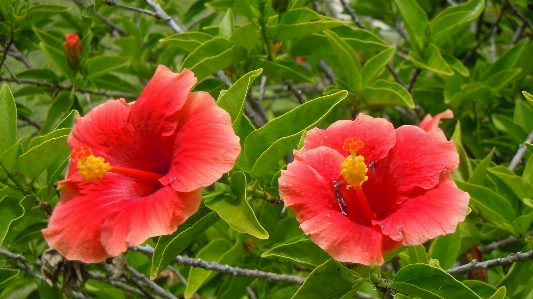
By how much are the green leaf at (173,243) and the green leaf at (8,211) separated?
1.52ft

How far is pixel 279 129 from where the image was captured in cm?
129

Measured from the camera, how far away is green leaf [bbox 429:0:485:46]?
196 centimetres

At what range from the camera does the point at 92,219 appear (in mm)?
1185

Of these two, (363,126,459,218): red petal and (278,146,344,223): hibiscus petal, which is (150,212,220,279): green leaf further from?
(363,126,459,218): red petal

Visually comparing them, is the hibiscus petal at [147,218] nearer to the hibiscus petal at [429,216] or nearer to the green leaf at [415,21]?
the hibiscus petal at [429,216]

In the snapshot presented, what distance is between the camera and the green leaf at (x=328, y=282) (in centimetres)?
116

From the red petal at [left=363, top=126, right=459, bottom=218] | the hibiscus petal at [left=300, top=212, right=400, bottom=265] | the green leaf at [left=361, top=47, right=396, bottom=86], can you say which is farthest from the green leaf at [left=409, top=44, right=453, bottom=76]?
the hibiscus petal at [left=300, top=212, right=400, bottom=265]

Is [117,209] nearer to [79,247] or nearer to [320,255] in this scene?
[79,247]

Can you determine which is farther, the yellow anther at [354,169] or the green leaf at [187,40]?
the green leaf at [187,40]


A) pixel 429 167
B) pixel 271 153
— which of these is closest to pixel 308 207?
pixel 271 153

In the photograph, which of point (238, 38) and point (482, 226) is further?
point (482, 226)

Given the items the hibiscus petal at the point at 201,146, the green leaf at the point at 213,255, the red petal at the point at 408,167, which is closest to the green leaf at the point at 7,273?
the green leaf at the point at 213,255

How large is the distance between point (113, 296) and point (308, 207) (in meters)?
1.07

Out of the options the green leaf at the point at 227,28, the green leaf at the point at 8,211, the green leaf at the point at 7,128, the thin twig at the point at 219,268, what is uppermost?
the green leaf at the point at 227,28
